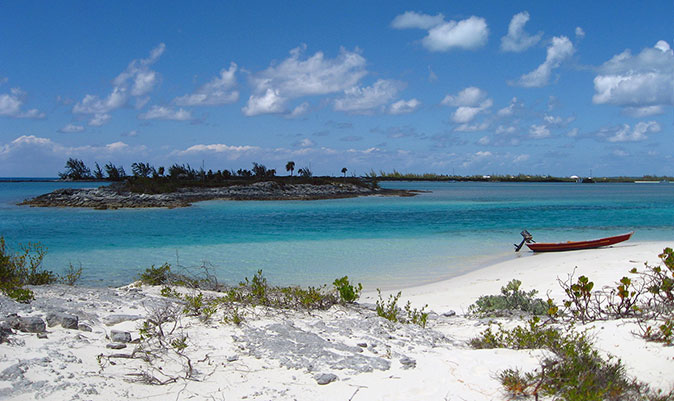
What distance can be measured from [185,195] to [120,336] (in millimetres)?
48746

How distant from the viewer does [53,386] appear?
3.74 m

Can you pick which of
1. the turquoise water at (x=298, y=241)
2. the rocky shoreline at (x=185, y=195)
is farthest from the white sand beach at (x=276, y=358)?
the rocky shoreline at (x=185, y=195)

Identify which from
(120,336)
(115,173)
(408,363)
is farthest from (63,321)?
(115,173)

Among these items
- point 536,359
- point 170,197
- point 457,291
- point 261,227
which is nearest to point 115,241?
point 261,227

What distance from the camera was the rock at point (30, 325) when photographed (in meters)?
4.69

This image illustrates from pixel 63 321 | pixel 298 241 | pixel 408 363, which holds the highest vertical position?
pixel 63 321

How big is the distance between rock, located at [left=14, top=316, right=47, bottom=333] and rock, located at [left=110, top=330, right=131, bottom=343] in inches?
26.3

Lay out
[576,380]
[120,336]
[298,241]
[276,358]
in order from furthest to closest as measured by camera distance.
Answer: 1. [298,241]
2. [120,336]
3. [276,358]
4. [576,380]

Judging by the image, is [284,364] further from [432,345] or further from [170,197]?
[170,197]

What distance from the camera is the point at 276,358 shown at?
4613 mm

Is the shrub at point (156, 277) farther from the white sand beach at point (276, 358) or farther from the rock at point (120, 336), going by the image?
the rock at point (120, 336)

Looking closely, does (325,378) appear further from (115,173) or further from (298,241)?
(115,173)

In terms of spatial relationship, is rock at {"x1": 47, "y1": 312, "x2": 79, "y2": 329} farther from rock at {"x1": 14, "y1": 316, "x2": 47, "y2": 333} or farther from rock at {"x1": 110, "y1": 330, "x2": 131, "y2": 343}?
rock at {"x1": 110, "y1": 330, "x2": 131, "y2": 343}

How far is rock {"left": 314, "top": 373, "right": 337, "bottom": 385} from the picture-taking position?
13.5 ft
